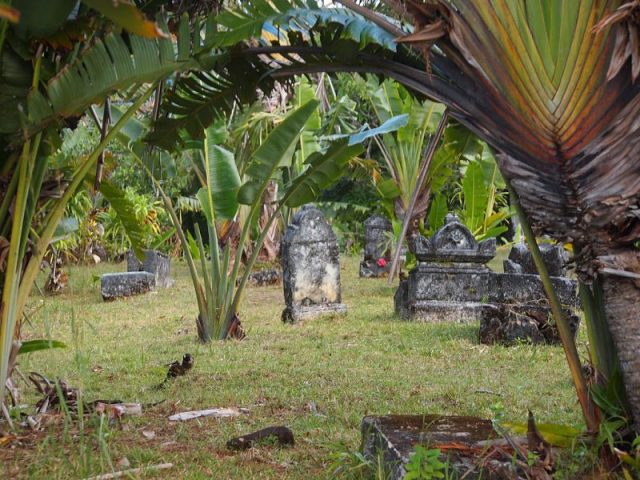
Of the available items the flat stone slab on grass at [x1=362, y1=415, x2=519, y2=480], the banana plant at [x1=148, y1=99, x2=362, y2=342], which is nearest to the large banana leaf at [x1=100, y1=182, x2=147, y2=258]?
the banana plant at [x1=148, y1=99, x2=362, y2=342]

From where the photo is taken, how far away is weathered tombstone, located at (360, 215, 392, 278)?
15.7 metres

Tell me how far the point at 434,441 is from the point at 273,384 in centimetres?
298

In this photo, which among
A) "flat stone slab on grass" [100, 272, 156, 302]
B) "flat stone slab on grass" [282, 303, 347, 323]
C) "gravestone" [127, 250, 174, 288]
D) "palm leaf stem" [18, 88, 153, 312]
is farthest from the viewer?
"gravestone" [127, 250, 174, 288]

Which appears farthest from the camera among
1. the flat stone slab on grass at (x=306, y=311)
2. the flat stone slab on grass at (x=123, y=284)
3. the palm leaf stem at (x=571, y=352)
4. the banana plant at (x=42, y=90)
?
the flat stone slab on grass at (x=123, y=284)

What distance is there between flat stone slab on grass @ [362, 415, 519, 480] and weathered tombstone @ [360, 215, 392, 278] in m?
11.4

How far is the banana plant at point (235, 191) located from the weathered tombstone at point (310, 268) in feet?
4.39

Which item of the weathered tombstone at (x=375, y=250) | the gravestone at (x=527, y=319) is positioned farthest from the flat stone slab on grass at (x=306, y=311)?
the weathered tombstone at (x=375, y=250)

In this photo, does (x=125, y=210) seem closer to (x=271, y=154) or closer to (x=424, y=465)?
(x=271, y=154)

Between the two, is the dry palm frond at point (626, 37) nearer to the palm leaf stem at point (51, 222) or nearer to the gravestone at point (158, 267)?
the palm leaf stem at point (51, 222)

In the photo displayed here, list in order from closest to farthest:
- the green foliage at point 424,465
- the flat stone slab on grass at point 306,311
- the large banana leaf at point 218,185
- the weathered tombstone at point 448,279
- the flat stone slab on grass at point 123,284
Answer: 1. the green foliage at point 424,465
2. the large banana leaf at point 218,185
3. the weathered tombstone at point 448,279
4. the flat stone slab on grass at point 306,311
5. the flat stone slab on grass at point 123,284

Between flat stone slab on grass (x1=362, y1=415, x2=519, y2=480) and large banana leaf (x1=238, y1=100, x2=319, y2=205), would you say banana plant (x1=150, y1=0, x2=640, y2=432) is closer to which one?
flat stone slab on grass (x1=362, y1=415, x2=519, y2=480)

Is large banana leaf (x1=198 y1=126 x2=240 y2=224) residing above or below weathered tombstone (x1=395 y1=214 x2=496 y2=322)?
above

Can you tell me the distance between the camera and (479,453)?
10.6 ft

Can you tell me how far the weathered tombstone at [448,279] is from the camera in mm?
9797
